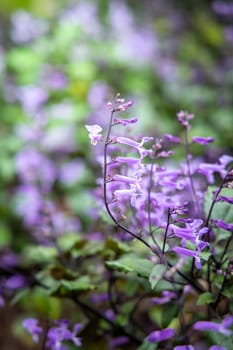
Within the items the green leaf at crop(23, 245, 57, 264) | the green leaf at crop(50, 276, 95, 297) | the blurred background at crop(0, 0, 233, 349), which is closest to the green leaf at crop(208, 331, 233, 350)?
the green leaf at crop(50, 276, 95, 297)

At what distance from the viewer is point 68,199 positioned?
3.09 m

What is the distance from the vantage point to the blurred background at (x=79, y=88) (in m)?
3.03

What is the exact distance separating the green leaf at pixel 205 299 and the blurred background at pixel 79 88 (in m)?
1.29

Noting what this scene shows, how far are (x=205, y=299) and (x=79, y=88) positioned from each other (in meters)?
2.84

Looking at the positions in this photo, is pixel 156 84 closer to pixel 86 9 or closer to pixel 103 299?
pixel 86 9

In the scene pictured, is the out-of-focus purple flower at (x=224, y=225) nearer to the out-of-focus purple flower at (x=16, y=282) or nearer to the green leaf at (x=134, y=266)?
the green leaf at (x=134, y=266)

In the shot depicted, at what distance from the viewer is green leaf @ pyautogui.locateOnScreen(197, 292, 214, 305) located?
3.68 ft

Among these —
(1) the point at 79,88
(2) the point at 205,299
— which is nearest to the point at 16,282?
(2) the point at 205,299

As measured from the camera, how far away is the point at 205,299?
113 cm

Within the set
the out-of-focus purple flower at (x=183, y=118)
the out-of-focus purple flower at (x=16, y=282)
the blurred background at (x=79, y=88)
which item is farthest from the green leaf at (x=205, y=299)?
the blurred background at (x=79, y=88)

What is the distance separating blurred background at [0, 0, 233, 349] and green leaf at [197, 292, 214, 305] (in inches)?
50.9

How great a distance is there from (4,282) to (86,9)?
12.7 feet

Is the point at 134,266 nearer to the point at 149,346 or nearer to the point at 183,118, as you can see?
the point at 149,346

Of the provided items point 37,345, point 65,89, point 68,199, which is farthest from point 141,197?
point 65,89
